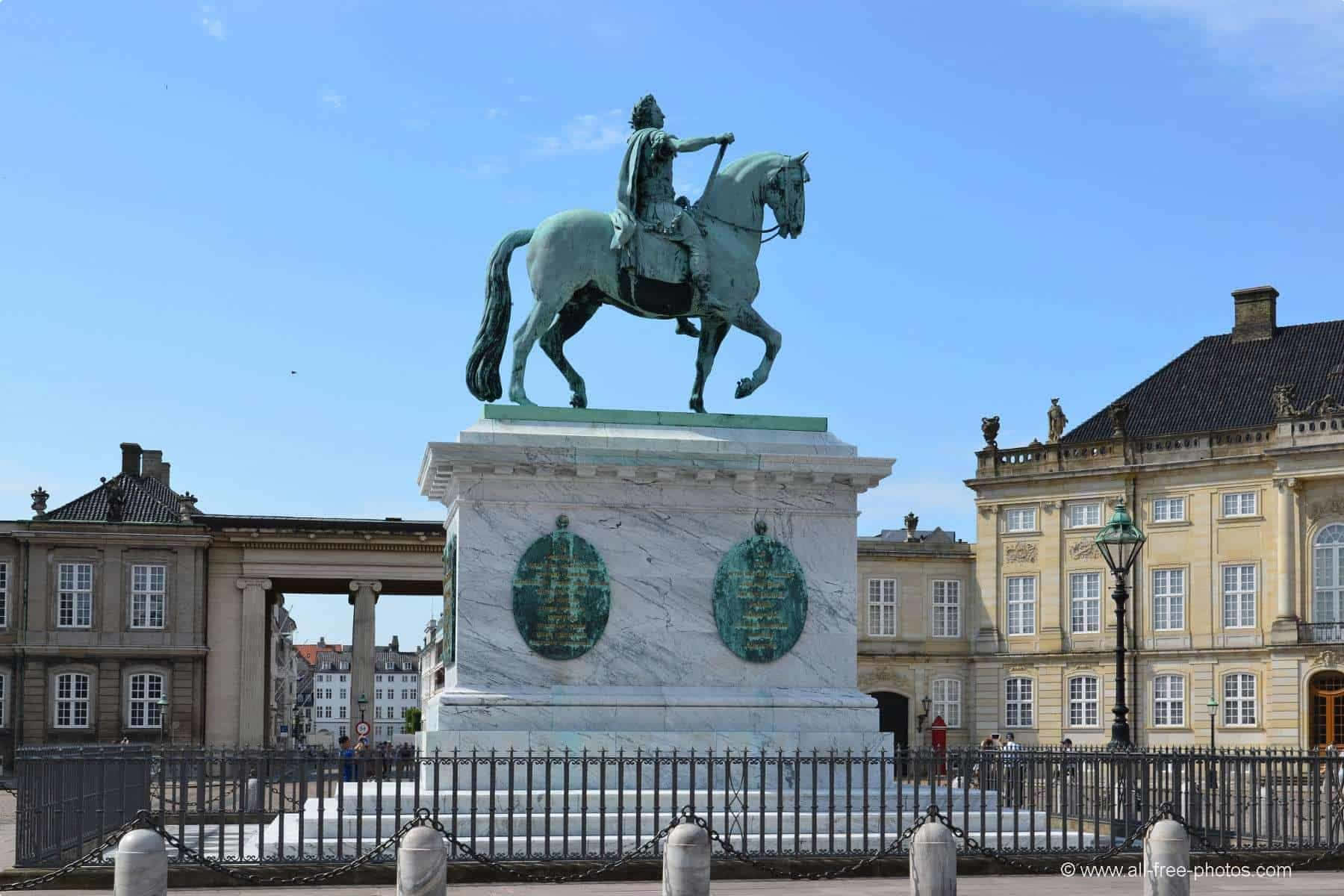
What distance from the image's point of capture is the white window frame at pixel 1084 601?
196 ft

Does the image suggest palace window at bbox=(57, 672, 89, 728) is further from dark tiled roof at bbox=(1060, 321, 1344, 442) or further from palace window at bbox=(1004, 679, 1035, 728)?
dark tiled roof at bbox=(1060, 321, 1344, 442)

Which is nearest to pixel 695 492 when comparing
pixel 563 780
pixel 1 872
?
pixel 563 780

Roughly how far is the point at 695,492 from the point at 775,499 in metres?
0.82

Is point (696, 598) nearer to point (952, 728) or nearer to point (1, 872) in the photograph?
point (1, 872)

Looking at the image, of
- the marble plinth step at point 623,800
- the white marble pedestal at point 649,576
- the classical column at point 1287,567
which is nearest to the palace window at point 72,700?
the classical column at point 1287,567

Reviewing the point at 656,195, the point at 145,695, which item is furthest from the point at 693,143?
the point at 145,695

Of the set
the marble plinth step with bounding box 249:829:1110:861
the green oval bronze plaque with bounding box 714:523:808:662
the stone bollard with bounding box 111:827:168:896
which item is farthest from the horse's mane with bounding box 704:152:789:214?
the stone bollard with bounding box 111:827:168:896

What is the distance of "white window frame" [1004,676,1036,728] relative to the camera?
61438 mm

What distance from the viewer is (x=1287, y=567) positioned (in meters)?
55.1

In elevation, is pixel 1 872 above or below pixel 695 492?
below

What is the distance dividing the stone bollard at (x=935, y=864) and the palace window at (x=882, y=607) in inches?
2016

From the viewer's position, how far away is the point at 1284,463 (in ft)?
181

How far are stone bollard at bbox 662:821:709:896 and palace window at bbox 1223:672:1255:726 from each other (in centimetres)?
4737
